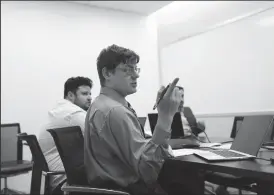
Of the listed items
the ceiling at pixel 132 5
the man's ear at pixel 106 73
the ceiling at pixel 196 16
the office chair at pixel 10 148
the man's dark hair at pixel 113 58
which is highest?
the ceiling at pixel 132 5

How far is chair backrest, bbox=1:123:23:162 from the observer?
3395mm

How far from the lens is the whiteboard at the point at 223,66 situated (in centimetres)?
273

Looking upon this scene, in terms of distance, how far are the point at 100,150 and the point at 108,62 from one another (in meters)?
0.42

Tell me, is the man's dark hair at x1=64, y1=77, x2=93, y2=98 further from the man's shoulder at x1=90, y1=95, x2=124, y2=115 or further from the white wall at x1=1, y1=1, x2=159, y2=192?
the white wall at x1=1, y1=1, x2=159, y2=192

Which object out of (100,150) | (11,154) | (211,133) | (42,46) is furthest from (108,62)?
(211,133)

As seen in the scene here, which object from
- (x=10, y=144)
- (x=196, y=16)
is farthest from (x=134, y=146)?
(x=196, y=16)

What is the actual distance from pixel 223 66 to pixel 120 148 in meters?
2.52

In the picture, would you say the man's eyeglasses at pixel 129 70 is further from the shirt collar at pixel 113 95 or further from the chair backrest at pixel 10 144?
the chair backrest at pixel 10 144

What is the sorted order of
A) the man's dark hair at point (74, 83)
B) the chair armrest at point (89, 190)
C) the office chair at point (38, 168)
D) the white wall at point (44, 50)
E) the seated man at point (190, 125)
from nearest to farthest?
the chair armrest at point (89, 190)
the office chair at point (38, 168)
the man's dark hair at point (74, 83)
the seated man at point (190, 125)
the white wall at point (44, 50)

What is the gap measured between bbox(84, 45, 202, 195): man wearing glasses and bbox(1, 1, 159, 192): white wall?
2389 mm

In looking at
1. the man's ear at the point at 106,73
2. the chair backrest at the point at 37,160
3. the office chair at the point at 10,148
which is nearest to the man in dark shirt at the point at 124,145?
the man's ear at the point at 106,73

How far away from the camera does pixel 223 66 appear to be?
3402 mm

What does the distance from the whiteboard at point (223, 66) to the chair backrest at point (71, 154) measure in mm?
1692

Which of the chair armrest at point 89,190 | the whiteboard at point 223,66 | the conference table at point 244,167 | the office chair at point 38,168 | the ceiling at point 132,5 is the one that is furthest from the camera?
the ceiling at point 132,5
